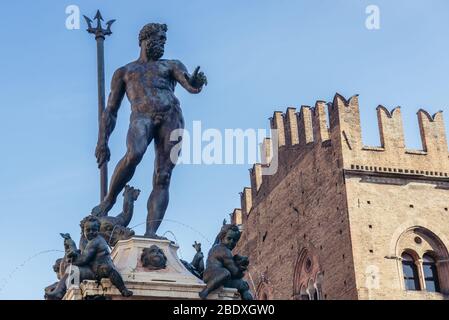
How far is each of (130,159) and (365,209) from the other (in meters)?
21.4

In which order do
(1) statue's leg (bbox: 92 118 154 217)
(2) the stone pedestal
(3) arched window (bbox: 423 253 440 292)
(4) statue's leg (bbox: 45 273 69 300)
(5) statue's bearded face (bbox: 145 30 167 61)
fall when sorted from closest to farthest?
(2) the stone pedestal → (4) statue's leg (bbox: 45 273 69 300) → (1) statue's leg (bbox: 92 118 154 217) → (5) statue's bearded face (bbox: 145 30 167 61) → (3) arched window (bbox: 423 253 440 292)

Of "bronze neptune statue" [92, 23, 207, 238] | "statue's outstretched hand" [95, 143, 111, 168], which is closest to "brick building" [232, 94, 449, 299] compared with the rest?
"statue's outstretched hand" [95, 143, 111, 168]

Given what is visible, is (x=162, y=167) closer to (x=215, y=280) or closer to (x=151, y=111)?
(x=151, y=111)

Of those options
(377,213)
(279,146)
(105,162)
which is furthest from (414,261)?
A: (105,162)

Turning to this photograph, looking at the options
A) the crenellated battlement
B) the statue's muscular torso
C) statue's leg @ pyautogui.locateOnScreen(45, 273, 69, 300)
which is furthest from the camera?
the crenellated battlement

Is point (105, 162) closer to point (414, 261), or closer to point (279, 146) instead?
point (414, 261)

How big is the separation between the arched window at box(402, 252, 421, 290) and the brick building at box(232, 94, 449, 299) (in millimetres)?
30

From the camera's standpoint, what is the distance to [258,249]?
35.4m

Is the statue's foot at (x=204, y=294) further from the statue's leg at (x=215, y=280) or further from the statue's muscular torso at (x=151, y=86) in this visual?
the statue's muscular torso at (x=151, y=86)

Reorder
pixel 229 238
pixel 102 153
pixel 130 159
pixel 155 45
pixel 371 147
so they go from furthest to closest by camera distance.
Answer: pixel 371 147, pixel 102 153, pixel 155 45, pixel 130 159, pixel 229 238

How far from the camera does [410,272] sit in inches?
1159

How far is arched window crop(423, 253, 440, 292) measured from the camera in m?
29.1

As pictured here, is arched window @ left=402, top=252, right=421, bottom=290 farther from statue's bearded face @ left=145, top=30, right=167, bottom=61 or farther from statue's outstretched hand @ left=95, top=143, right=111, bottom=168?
statue's bearded face @ left=145, top=30, right=167, bottom=61

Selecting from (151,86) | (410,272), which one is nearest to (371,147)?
(410,272)
